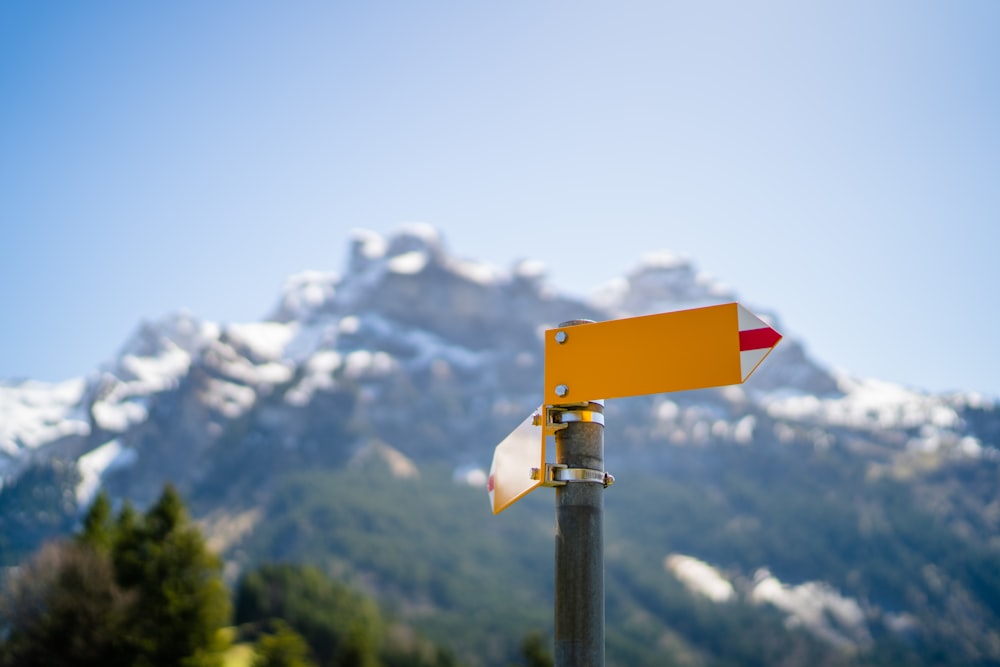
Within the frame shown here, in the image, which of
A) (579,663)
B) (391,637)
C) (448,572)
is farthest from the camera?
(448,572)

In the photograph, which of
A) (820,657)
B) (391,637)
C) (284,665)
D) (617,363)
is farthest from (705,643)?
(617,363)

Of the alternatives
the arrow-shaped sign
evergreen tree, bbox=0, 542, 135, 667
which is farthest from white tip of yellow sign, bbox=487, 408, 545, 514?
evergreen tree, bbox=0, 542, 135, 667

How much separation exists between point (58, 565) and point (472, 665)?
98807 mm

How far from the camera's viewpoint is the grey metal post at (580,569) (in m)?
4.05

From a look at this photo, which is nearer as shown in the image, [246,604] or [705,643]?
[246,604]

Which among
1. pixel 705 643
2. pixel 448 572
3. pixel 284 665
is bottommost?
pixel 284 665

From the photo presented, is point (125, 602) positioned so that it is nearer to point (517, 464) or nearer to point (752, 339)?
point (517, 464)

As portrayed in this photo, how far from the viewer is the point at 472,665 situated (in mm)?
130500

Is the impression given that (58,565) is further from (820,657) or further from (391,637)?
(820,657)

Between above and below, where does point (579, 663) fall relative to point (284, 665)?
below

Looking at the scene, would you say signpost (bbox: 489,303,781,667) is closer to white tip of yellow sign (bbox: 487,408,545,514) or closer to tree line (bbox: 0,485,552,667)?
white tip of yellow sign (bbox: 487,408,545,514)

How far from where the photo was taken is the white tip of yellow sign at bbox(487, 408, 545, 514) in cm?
450

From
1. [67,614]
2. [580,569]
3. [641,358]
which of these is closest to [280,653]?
[67,614]

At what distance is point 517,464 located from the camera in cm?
472
